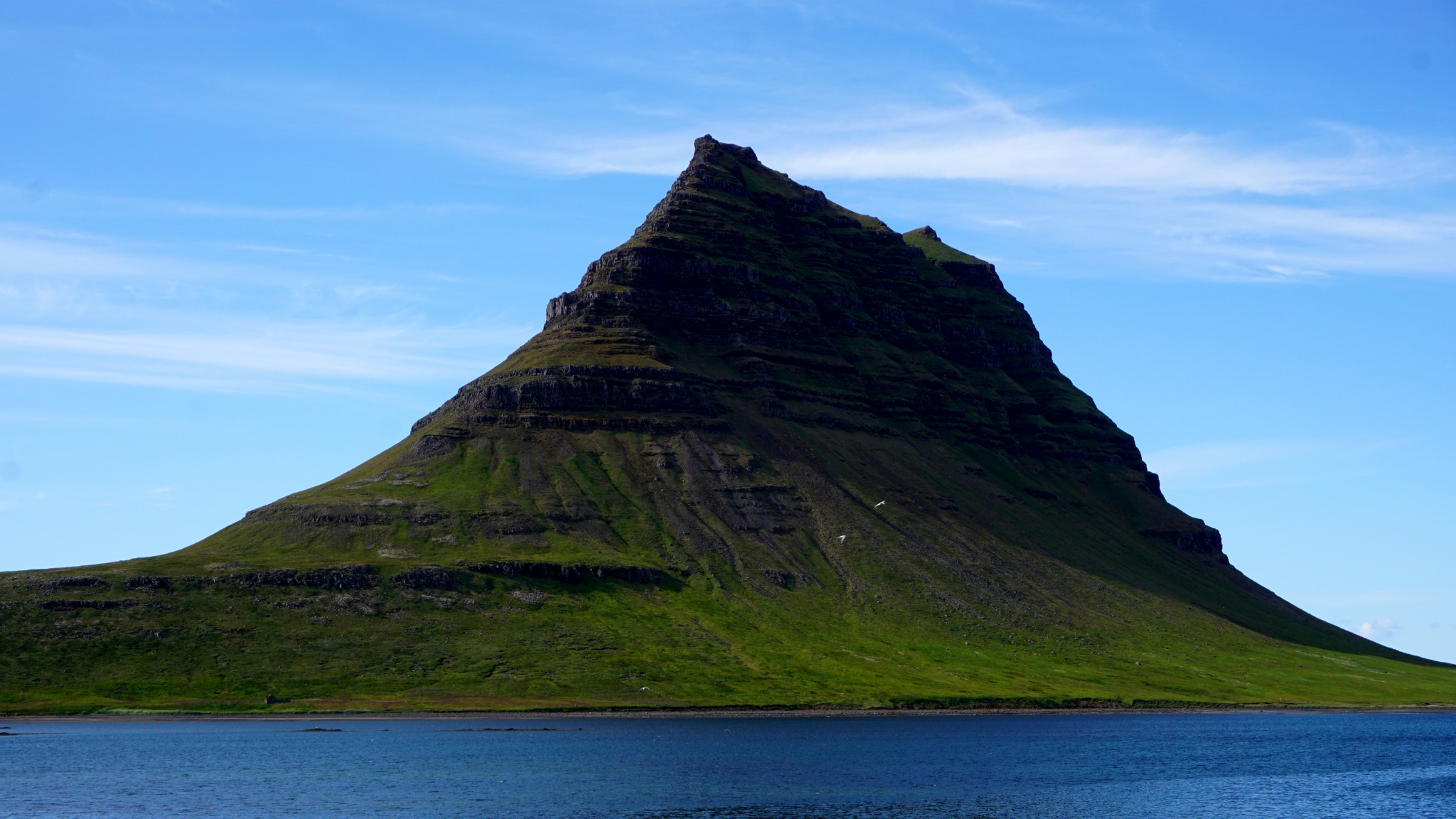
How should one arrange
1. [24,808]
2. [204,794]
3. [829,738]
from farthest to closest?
[829,738] < [204,794] < [24,808]

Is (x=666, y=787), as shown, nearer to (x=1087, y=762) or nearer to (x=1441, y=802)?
(x=1087, y=762)

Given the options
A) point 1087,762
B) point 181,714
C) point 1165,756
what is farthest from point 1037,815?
point 181,714

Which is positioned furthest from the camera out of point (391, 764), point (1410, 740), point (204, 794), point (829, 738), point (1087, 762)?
point (1410, 740)

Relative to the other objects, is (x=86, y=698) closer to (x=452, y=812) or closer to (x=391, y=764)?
(x=391, y=764)

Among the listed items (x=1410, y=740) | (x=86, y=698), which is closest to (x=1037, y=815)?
(x=1410, y=740)

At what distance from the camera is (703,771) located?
136m

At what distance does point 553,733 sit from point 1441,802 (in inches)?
4055

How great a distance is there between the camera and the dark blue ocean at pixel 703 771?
112 metres

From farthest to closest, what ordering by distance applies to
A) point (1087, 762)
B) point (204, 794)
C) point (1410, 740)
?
point (1410, 740), point (1087, 762), point (204, 794)

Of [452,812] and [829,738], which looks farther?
[829,738]

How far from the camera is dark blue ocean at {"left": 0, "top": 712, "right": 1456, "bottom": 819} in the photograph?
112250 mm

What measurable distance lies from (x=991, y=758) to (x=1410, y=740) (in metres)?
70.7

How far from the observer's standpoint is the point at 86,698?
632ft

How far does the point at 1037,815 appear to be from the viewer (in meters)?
111
